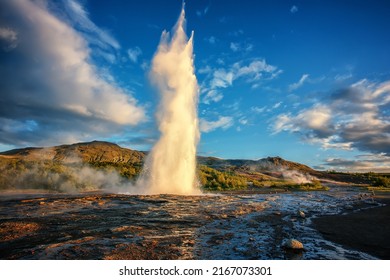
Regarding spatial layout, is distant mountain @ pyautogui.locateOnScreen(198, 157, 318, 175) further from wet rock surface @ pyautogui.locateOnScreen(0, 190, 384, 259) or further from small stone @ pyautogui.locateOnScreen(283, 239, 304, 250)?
small stone @ pyautogui.locateOnScreen(283, 239, 304, 250)

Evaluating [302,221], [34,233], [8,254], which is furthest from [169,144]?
[8,254]

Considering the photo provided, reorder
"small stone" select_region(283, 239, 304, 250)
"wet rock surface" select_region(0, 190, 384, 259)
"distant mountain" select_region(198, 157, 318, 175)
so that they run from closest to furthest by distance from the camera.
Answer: "wet rock surface" select_region(0, 190, 384, 259), "small stone" select_region(283, 239, 304, 250), "distant mountain" select_region(198, 157, 318, 175)

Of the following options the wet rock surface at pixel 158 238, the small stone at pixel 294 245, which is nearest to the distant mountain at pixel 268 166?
the wet rock surface at pixel 158 238

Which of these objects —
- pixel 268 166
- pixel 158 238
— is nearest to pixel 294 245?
pixel 158 238

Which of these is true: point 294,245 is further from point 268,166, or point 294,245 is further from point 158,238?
point 268,166

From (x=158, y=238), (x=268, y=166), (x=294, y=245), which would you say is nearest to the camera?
(x=294, y=245)

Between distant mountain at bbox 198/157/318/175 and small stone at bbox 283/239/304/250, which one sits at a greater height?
distant mountain at bbox 198/157/318/175

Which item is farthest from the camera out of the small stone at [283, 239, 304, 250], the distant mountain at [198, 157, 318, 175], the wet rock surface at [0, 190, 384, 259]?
the distant mountain at [198, 157, 318, 175]

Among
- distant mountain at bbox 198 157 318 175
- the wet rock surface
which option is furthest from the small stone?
distant mountain at bbox 198 157 318 175

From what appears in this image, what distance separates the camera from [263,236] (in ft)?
26.3

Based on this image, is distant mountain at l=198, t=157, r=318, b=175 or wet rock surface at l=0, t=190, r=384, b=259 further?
distant mountain at l=198, t=157, r=318, b=175

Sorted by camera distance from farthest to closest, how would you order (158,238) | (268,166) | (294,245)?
(268,166) → (158,238) → (294,245)
